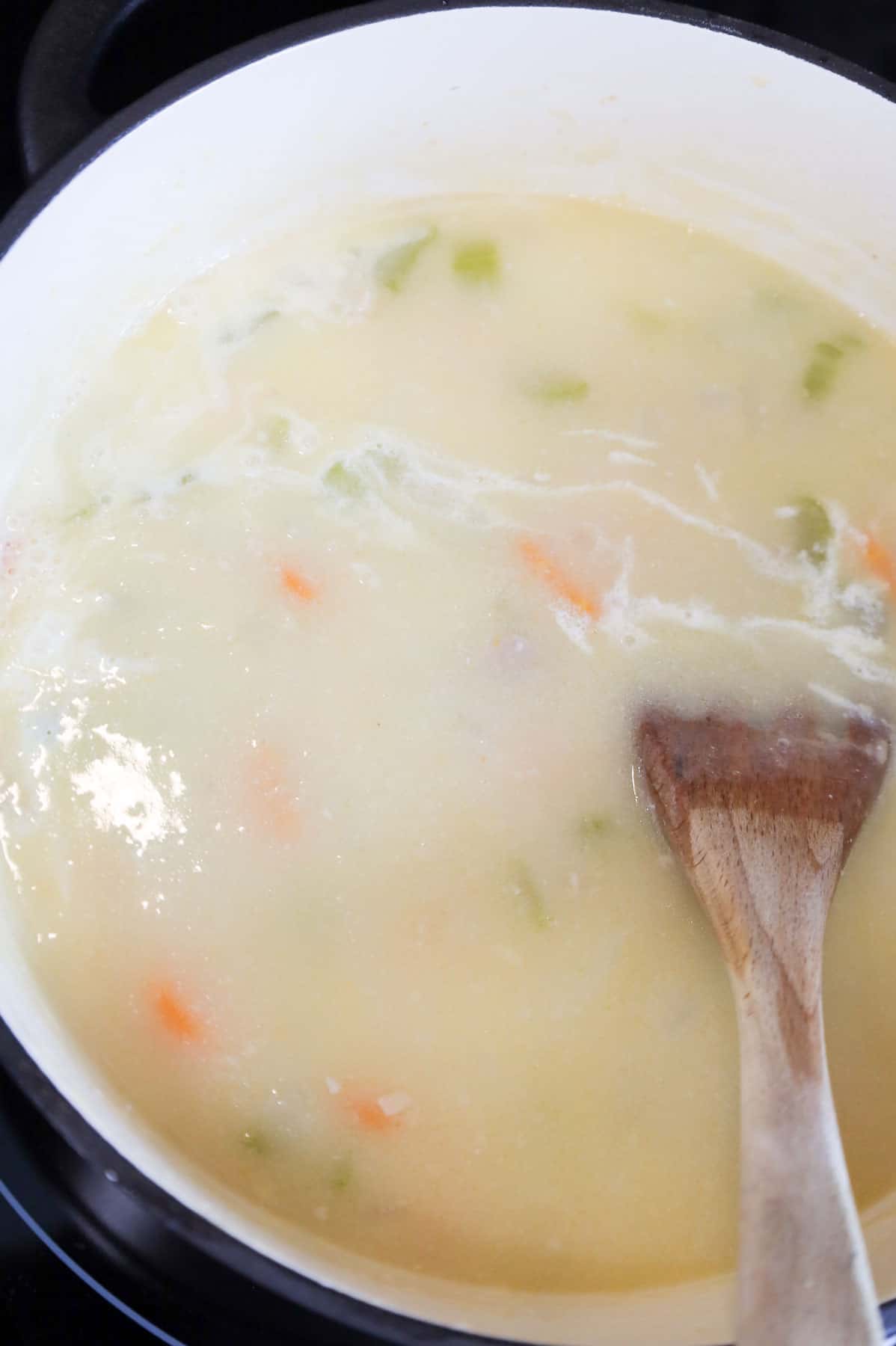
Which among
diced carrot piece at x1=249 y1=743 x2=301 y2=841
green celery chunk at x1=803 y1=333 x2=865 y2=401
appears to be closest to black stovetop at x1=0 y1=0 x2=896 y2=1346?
diced carrot piece at x1=249 y1=743 x2=301 y2=841

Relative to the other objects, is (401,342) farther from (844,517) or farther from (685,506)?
(844,517)

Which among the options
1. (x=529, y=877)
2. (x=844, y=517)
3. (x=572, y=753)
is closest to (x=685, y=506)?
(x=844, y=517)

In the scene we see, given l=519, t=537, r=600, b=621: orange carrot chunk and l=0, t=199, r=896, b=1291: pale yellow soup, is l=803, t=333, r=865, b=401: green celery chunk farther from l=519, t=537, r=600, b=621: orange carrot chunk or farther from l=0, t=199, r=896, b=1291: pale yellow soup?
l=519, t=537, r=600, b=621: orange carrot chunk

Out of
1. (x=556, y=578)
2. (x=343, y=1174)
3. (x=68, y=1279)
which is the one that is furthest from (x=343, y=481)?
(x=68, y=1279)

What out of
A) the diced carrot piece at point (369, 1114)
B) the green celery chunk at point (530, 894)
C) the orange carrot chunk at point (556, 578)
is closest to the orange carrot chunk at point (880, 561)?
the orange carrot chunk at point (556, 578)

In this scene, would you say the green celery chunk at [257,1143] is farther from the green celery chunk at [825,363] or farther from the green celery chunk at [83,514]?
the green celery chunk at [825,363]

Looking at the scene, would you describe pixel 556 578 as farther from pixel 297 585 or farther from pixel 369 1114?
pixel 369 1114
